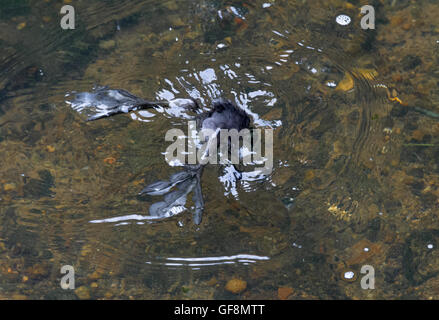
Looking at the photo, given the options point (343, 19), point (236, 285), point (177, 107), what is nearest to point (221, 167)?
point (177, 107)

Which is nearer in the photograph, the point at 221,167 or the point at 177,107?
the point at 221,167

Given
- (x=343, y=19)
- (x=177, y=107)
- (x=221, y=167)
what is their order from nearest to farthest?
1. (x=221, y=167)
2. (x=177, y=107)
3. (x=343, y=19)

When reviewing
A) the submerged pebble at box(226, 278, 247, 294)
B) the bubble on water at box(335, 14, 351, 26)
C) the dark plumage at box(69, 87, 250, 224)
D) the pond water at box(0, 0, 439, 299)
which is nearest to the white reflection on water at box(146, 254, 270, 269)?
the pond water at box(0, 0, 439, 299)

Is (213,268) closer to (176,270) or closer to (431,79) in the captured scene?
(176,270)

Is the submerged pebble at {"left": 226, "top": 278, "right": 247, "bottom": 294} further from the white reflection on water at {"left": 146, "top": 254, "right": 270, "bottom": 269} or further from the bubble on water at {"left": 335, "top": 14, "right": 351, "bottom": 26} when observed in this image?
the bubble on water at {"left": 335, "top": 14, "right": 351, "bottom": 26}

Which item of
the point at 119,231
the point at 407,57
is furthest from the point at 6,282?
the point at 407,57

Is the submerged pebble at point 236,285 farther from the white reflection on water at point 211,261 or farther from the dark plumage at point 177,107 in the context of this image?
the dark plumage at point 177,107

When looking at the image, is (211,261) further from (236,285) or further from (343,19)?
(343,19)

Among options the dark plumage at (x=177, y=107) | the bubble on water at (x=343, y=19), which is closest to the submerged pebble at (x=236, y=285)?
the dark plumage at (x=177, y=107)
